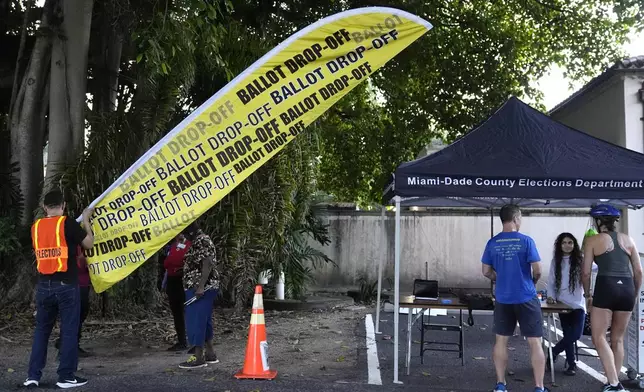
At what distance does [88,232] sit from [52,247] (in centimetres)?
45

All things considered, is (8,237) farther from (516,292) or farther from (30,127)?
(516,292)

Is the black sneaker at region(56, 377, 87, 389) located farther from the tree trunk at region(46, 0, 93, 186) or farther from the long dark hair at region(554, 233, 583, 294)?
the long dark hair at region(554, 233, 583, 294)

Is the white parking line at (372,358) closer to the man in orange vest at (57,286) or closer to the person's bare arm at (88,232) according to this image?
the man in orange vest at (57,286)

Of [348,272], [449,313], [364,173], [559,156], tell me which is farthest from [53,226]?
[364,173]

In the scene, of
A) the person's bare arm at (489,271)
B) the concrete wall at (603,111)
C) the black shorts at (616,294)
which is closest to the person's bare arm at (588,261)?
the black shorts at (616,294)

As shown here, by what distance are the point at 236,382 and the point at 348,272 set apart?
9272 mm

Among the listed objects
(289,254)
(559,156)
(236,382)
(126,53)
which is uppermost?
(126,53)

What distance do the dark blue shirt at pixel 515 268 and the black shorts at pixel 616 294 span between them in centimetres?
79

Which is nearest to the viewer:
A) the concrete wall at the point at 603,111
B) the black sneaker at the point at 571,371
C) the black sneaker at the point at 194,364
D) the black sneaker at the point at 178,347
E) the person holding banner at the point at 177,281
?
the black sneaker at the point at 194,364

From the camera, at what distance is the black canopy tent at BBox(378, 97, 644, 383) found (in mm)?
7043

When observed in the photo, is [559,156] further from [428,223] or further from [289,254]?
[428,223]

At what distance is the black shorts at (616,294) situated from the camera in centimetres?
671

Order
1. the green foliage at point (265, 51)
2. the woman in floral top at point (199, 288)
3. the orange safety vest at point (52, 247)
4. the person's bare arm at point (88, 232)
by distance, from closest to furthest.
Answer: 1. the orange safety vest at point (52, 247)
2. the person's bare arm at point (88, 232)
3. the woman in floral top at point (199, 288)
4. the green foliage at point (265, 51)

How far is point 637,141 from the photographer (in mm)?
14539
